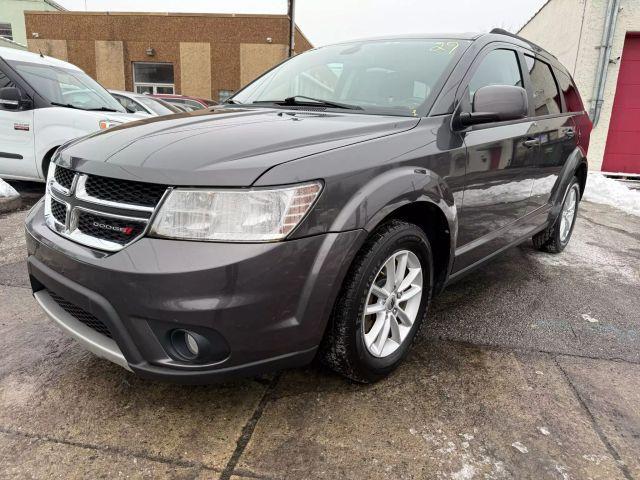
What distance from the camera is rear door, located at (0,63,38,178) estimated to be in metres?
5.64

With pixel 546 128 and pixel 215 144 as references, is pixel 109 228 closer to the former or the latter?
pixel 215 144

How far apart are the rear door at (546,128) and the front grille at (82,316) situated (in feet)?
9.16

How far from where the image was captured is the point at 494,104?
7.97ft

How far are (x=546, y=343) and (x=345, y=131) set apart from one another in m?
1.76

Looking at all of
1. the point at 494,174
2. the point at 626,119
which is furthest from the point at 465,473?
the point at 626,119

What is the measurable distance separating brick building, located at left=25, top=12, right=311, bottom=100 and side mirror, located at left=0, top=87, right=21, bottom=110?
53.7 feet

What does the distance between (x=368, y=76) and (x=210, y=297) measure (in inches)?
71.6

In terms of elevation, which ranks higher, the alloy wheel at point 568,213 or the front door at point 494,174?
the front door at point 494,174

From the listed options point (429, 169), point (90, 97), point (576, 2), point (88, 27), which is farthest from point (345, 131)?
point (88, 27)

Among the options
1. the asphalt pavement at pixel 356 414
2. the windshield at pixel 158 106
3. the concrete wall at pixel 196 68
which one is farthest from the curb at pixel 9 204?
the concrete wall at pixel 196 68

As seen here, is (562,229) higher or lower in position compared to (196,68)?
lower

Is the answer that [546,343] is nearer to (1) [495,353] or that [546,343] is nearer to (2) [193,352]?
(1) [495,353]

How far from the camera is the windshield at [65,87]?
586 centimetres

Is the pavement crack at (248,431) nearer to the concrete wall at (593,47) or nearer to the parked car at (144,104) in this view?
the parked car at (144,104)
